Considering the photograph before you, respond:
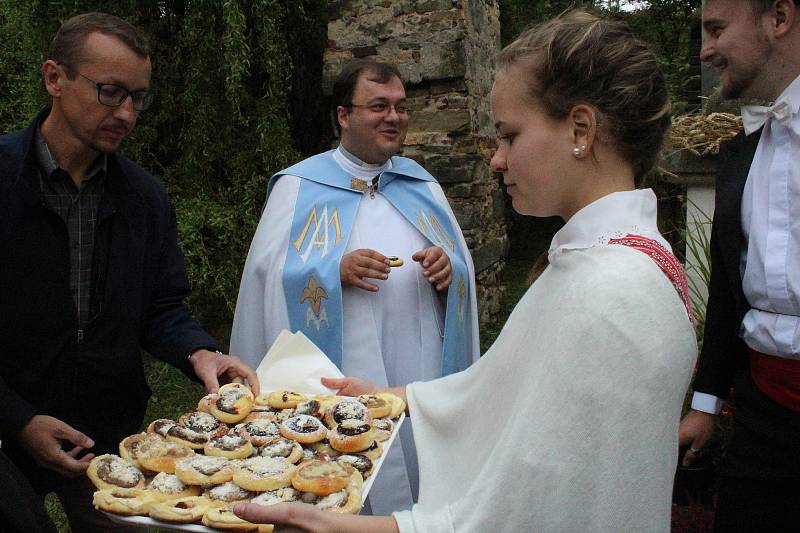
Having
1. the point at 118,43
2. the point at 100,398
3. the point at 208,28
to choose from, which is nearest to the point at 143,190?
the point at 118,43

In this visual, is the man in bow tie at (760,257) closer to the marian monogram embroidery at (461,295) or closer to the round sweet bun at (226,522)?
the marian monogram embroidery at (461,295)

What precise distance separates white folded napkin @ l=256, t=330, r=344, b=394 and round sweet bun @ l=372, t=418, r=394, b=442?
1.22 feet

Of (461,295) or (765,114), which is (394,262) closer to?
(461,295)

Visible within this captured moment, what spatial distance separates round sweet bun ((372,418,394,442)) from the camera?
6.35 feet

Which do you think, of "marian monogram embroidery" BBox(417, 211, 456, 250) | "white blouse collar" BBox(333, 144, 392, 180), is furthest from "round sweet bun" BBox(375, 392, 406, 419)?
"white blouse collar" BBox(333, 144, 392, 180)

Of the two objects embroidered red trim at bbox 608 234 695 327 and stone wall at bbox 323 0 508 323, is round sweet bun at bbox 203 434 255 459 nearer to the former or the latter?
embroidered red trim at bbox 608 234 695 327

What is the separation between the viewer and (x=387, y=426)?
6.53 feet

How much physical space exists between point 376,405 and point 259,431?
1.11 feet

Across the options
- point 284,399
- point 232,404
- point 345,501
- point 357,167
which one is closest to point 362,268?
point 357,167

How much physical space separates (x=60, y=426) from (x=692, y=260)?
310cm

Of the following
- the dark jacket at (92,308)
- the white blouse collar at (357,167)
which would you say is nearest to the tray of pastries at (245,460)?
the dark jacket at (92,308)

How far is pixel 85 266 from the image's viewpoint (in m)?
2.49

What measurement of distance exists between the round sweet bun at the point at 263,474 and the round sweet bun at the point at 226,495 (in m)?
0.01

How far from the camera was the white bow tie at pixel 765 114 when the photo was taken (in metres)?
1.98
